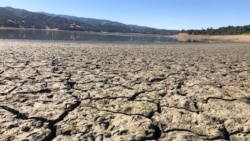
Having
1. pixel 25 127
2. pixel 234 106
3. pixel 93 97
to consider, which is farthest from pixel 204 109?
pixel 25 127

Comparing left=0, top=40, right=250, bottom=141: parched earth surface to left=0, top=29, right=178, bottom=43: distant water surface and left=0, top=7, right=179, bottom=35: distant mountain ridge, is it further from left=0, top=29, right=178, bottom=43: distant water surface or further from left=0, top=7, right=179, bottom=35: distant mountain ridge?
left=0, top=7, right=179, bottom=35: distant mountain ridge

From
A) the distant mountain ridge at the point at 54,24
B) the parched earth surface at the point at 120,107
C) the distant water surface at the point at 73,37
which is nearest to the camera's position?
the parched earth surface at the point at 120,107

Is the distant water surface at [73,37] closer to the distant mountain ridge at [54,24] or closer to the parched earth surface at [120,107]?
the parched earth surface at [120,107]

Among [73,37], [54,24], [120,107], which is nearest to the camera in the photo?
[120,107]

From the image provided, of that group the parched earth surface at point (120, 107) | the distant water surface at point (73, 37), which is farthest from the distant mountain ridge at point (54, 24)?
the parched earth surface at point (120, 107)

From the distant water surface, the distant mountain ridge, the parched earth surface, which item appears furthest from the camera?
the distant mountain ridge

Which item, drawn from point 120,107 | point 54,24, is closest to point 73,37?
point 120,107

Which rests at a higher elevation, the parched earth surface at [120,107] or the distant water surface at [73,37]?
the parched earth surface at [120,107]

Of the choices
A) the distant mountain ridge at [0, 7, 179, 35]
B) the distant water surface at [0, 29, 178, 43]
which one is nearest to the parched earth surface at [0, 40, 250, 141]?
the distant water surface at [0, 29, 178, 43]

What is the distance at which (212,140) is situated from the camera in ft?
9.50

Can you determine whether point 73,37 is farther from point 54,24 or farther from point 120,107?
point 54,24

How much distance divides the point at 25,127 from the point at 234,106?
245 cm

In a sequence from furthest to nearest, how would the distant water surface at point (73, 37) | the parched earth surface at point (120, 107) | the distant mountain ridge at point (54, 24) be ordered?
the distant mountain ridge at point (54, 24) < the distant water surface at point (73, 37) < the parched earth surface at point (120, 107)

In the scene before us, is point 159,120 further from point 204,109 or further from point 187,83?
point 187,83
